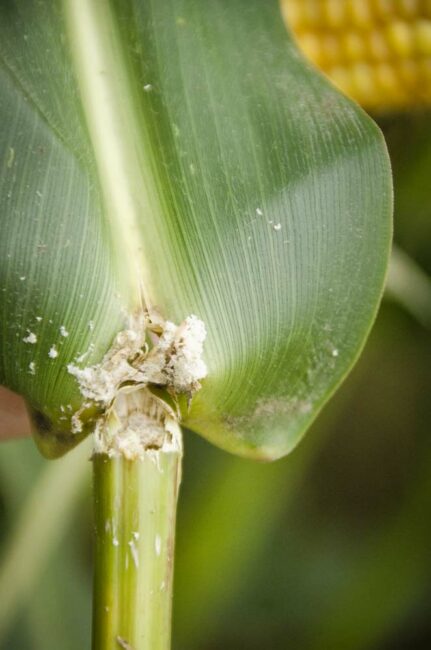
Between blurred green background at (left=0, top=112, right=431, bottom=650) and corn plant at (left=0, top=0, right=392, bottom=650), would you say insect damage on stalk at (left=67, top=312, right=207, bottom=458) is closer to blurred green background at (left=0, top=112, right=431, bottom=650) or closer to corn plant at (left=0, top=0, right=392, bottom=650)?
corn plant at (left=0, top=0, right=392, bottom=650)

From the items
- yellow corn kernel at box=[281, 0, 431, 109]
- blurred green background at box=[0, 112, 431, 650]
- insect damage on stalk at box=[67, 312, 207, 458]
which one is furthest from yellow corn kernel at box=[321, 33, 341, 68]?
insect damage on stalk at box=[67, 312, 207, 458]

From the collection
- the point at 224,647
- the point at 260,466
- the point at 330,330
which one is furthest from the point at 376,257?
the point at 224,647

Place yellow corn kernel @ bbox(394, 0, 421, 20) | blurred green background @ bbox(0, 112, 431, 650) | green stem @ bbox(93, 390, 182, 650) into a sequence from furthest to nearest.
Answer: blurred green background @ bbox(0, 112, 431, 650)
yellow corn kernel @ bbox(394, 0, 421, 20)
green stem @ bbox(93, 390, 182, 650)

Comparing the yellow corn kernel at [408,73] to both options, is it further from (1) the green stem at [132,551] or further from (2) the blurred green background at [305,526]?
(1) the green stem at [132,551]

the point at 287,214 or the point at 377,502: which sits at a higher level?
the point at 287,214

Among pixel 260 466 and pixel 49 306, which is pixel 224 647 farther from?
pixel 49 306

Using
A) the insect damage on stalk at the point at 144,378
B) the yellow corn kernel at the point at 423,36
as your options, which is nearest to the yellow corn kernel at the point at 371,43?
the yellow corn kernel at the point at 423,36

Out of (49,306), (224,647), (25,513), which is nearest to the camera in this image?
(49,306)
